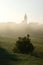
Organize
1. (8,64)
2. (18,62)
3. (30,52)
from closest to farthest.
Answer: (8,64) < (18,62) < (30,52)

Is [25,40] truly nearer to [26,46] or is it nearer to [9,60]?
[26,46]

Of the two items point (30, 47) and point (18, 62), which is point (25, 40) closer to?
point (30, 47)

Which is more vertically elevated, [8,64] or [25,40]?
[25,40]

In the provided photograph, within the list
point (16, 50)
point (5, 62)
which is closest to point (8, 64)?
point (5, 62)

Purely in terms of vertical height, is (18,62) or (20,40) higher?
(20,40)

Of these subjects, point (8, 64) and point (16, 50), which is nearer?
point (8, 64)

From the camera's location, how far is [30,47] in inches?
2559

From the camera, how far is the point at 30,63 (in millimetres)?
39281

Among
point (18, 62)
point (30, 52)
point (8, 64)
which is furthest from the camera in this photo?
point (30, 52)

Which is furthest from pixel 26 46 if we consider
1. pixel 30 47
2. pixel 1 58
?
pixel 1 58

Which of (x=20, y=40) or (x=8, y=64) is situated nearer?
(x=8, y=64)

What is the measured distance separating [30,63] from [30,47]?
1014 inches

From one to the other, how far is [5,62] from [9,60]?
2234 mm

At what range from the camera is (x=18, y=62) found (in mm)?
39438
